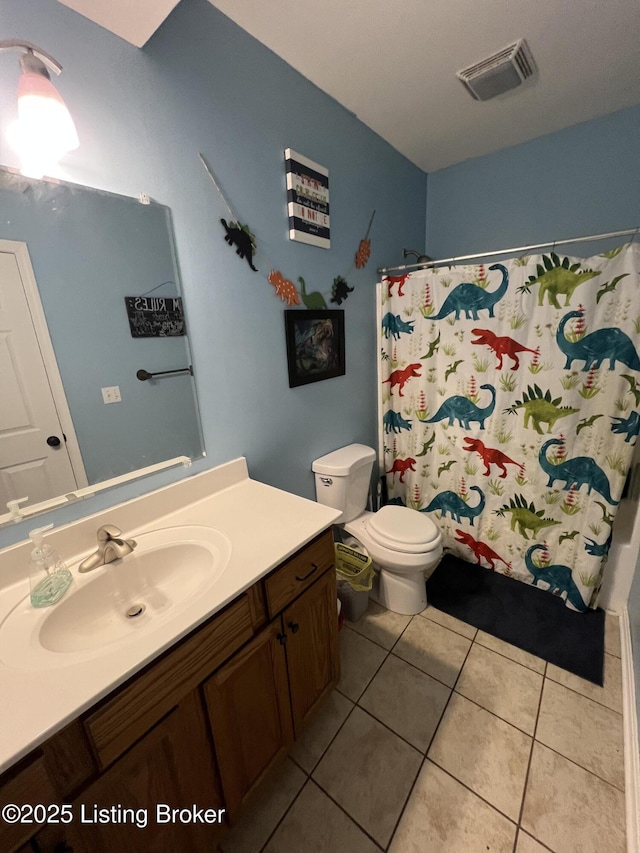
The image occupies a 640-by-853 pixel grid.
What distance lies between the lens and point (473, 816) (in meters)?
1.04

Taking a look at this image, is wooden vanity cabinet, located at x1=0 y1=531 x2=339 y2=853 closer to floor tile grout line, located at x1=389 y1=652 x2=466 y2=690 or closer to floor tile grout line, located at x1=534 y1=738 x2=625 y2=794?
floor tile grout line, located at x1=389 y1=652 x2=466 y2=690

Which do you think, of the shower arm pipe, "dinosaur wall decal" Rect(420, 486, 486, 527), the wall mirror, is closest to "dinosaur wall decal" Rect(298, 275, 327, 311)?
the shower arm pipe

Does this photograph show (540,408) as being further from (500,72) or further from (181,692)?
(181,692)

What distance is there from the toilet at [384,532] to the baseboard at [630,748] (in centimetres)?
79

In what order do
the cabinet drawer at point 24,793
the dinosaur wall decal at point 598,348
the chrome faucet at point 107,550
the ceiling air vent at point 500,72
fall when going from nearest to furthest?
the cabinet drawer at point 24,793 → the chrome faucet at point 107,550 → the ceiling air vent at point 500,72 → the dinosaur wall decal at point 598,348

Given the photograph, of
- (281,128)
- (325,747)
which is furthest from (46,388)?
(325,747)

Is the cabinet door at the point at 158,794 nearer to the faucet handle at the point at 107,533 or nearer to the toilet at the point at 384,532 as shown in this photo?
the faucet handle at the point at 107,533

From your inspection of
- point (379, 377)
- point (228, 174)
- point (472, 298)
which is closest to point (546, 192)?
point (472, 298)

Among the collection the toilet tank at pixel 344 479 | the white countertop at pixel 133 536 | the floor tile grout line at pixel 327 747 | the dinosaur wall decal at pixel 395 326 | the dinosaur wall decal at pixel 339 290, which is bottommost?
the floor tile grout line at pixel 327 747

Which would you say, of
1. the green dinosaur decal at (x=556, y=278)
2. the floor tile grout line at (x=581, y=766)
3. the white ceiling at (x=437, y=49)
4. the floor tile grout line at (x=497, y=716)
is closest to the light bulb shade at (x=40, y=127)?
the white ceiling at (x=437, y=49)

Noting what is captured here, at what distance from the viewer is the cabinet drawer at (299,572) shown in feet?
3.17

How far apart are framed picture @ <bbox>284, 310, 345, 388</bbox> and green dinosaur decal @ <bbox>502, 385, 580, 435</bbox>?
3.04 feet

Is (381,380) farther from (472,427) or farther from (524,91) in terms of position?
(524,91)

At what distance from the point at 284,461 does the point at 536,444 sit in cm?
125
